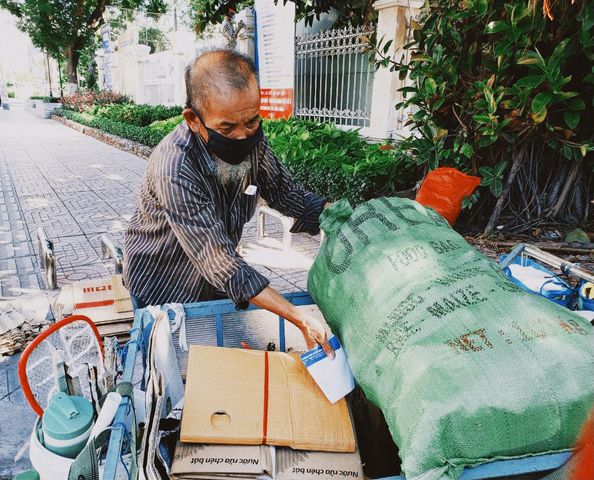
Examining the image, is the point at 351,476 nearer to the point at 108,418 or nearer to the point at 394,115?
the point at 108,418

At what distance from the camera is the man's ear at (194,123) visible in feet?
4.83

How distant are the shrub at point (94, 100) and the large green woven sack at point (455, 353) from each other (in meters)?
21.3

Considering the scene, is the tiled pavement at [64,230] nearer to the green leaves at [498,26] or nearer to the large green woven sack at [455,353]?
the large green woven sack at [455,353]

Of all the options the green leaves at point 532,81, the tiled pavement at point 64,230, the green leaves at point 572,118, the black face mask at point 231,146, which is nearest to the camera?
the black face mask at point 231,146

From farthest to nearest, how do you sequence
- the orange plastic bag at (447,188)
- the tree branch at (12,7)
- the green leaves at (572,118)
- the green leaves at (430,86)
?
the tree branch at (12,7) → the green leaves at (430,86) → the green leaves at (572,118) → the orange plastic bag at (447,188)

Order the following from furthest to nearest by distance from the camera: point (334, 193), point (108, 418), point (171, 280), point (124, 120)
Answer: point (124, 120)
point (334, 193)
point (171, 280)
point (108, 418)

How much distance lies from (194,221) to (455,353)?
0.84m

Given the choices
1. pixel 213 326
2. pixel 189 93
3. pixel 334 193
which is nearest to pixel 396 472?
pixel 213 326

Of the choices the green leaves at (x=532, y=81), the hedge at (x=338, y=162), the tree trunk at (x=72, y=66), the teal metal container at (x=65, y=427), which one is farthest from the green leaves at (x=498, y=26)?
the tree trunk at (x=72, y=66)

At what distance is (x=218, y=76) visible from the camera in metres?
1.36

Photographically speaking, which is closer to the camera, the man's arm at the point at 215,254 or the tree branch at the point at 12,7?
the man's arm at the point at 215,254

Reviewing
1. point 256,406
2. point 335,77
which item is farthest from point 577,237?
point 335,77

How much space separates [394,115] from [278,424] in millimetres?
6072

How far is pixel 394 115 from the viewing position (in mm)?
6645
